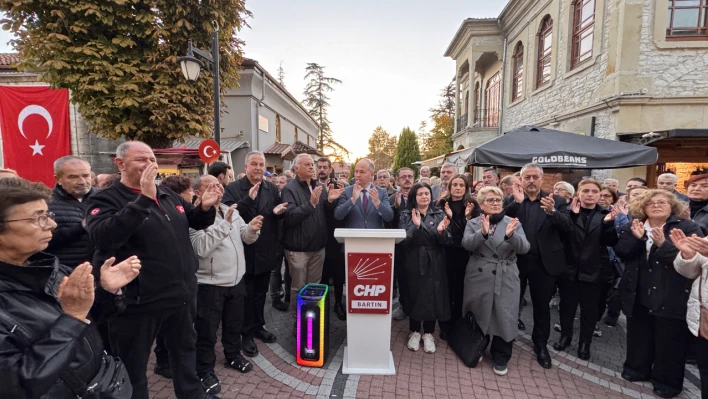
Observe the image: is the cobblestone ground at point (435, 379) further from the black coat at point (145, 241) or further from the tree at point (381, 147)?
the tree at point (381, 147)

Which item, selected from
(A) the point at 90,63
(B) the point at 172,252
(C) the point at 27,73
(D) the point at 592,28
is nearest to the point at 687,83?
(D) the point at 592,28

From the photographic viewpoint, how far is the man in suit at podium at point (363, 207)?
424 centimetres

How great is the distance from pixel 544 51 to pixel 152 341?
16.2m

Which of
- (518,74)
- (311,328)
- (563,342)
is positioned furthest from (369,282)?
(518,74)

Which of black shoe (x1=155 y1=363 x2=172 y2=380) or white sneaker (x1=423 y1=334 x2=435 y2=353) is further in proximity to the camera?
white sneaker (x1=423 y1=334 x2=435 y2=353)

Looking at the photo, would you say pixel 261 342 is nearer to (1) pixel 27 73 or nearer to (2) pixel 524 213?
(2) pixel 524 213

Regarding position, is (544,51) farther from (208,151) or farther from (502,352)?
(502,352)

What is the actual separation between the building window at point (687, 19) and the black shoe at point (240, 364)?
12.2 m

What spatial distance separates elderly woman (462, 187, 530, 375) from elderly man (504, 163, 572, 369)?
407mm

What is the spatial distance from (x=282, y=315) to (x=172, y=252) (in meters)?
2.94

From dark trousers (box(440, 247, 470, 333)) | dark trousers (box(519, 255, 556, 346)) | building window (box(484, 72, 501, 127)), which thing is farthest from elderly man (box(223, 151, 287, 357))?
building window (box(484, 72, 501, 127))

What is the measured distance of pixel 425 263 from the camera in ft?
12.2

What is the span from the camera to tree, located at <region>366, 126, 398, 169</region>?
2367 inches

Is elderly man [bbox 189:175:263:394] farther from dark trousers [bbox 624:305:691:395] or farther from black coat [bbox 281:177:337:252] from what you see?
dark trousers [bbox 624:305:691:395]
